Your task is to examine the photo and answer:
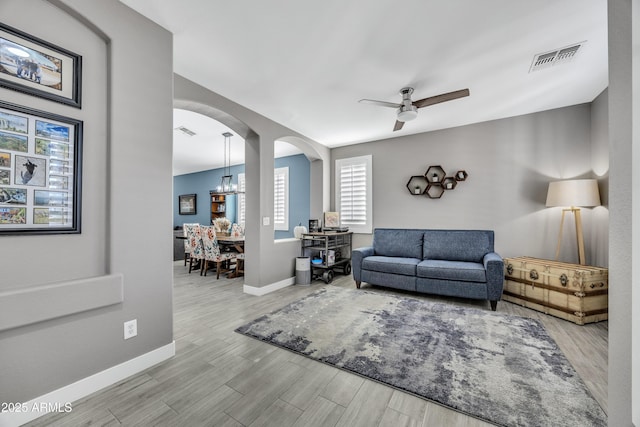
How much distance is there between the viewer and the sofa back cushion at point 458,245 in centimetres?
374

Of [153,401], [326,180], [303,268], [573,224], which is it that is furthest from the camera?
[326,180]

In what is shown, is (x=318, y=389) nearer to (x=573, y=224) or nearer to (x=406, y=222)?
(x=406, y=222)

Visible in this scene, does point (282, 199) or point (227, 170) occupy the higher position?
point (227, 170)

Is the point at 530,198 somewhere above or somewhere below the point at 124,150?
below

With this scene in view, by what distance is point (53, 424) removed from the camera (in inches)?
56.0

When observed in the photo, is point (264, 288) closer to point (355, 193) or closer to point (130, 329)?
point (130, 329)

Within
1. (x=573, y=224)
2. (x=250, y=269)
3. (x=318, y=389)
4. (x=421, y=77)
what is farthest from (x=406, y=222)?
(x=318, y=389)

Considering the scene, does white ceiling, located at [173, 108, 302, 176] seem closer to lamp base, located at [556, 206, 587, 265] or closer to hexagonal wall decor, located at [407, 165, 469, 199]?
hexagonal wall decor, located at [407, 165, 469, 199]

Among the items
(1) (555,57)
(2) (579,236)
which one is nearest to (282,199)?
(1) (555,57)

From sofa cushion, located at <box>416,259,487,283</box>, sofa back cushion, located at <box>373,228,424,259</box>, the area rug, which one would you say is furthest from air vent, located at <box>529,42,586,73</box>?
the area rug

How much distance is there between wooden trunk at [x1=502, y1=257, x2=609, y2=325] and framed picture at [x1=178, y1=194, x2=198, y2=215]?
8804mm

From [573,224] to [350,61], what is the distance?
3.74m

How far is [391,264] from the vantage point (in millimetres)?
3789

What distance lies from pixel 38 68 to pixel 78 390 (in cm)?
204
